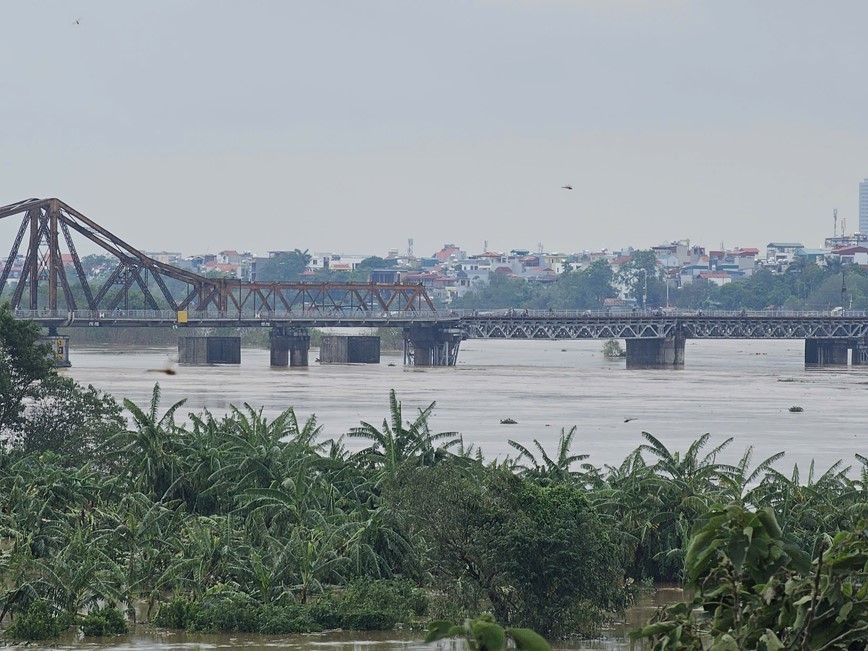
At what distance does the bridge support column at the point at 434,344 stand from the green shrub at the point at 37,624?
11287cm

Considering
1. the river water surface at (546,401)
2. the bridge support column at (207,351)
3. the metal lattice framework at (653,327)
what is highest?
the metal lattice framework at (653,327)

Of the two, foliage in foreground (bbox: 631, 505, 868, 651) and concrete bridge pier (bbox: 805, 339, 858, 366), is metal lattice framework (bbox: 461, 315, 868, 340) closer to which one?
concrete bridge pier (bbox: 805, 339, 858, 366)

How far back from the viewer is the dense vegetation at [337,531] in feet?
89.7

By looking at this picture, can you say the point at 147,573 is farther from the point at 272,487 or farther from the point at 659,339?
the point at 659,339

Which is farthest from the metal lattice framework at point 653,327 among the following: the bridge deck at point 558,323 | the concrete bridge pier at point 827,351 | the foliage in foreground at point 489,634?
the foliage in foreground at point 489,634

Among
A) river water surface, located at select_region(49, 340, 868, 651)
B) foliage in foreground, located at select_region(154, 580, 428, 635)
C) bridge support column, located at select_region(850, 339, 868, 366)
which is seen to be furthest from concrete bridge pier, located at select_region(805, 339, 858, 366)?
foliage in foreground, located at select_region(154, 580, 428, 635)

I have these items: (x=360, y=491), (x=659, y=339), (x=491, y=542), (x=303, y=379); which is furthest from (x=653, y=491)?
(x=659, y=339)

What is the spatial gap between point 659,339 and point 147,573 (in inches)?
4521

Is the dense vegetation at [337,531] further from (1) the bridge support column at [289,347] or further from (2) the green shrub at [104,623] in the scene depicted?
(1) the bridge support column at [289,347]

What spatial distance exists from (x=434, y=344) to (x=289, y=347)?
12.3 metres

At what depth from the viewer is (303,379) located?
114062 millimetres

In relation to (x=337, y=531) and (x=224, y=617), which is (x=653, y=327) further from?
(x=224, y=617)

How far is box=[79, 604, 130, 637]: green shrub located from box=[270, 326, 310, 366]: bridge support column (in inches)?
4292

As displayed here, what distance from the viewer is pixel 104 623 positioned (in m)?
27.3
